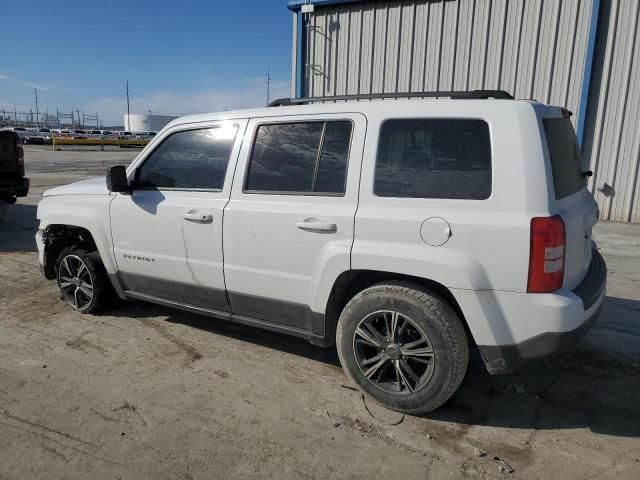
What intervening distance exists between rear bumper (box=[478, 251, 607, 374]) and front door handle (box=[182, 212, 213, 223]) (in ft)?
6.72

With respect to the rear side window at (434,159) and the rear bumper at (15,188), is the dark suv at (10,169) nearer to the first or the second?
the rear bumper at (15,188)

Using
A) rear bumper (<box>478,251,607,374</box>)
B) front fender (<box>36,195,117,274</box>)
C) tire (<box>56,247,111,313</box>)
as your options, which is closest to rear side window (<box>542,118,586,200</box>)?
rear bumper (<box>478,251,607,374</box>)

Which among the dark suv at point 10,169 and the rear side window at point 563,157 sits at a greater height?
the rear side window at point 563,157

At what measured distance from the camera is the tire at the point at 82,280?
4590 mm

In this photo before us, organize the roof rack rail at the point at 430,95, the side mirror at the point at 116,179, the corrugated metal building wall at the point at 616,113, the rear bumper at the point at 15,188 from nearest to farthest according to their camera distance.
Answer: the roof rack rail at the point at 430,95 < the side mirror at the point at 116,179 < the rear bumper at the point at 15,188 < the corrugated metal building wall at the point at 616,113

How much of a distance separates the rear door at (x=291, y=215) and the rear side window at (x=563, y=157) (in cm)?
110

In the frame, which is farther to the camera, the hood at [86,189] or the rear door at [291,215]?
the hood at [86,189]

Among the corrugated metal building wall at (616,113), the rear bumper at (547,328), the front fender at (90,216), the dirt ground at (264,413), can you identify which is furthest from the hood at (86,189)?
the corrugated metal building wall at (616,113)

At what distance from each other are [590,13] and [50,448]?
36.3ft

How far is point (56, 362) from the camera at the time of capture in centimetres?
378

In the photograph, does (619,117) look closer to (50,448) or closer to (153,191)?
(153,191)

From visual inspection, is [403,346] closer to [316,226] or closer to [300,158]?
[316,226]

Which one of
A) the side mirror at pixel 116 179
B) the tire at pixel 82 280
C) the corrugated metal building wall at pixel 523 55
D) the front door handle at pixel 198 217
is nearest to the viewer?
the front door handle at pixel 198 217

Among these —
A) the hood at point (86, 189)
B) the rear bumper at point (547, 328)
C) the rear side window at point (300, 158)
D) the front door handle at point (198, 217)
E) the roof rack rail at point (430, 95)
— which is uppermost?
the roof rack rail at point (430, 95)
